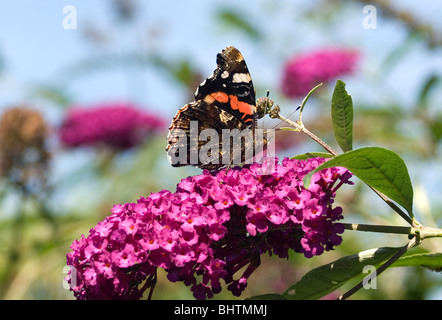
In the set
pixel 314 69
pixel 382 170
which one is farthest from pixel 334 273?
pixel 314 69

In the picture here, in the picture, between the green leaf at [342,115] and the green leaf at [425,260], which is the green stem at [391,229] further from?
the green leaf at [342,115]

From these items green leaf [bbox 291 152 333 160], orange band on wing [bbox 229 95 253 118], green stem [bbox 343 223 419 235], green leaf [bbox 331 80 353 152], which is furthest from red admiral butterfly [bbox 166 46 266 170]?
green stem [bbox 343 223 419 235]

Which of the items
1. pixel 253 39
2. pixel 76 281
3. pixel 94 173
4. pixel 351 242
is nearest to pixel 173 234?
pixel 76 281

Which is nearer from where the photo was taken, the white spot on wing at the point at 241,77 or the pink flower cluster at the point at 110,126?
the white spot on wing at the point at 241,77

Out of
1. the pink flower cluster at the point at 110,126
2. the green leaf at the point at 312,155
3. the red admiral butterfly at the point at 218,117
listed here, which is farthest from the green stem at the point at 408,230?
the pink flower cluster at the point at 110,126

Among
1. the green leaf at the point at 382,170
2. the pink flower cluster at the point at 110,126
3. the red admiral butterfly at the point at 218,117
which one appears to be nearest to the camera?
the green leaf at the point at 382,170

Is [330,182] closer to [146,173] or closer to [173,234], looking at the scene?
[173,234]

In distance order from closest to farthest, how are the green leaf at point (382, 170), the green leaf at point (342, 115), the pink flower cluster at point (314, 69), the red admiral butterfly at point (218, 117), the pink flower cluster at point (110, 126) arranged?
the green leaf at point (382, 170) → the green leaf at point (342, 115) → the red admiral butterfly at point (218, 117) → the pink flower cluster at point (314, 69) → the pink flower cluster at point (110, 126)

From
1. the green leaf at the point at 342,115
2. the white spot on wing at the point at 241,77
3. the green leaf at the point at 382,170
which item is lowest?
the green leaf at the point at 382,170

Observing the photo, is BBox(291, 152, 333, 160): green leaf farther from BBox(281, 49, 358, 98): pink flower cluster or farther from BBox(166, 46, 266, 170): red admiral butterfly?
BBox(281, 49, 358, 98): pink flower cluster
